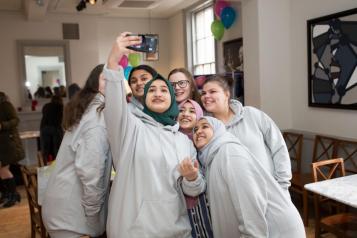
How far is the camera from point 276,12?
4.07m

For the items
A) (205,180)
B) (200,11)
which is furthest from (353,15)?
(200,11)

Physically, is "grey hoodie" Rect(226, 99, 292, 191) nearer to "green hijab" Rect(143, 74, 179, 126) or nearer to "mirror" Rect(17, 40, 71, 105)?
"green hijab" Rect(143, 74, 179, 126)

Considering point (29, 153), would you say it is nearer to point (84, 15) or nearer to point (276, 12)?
point (84, 15)

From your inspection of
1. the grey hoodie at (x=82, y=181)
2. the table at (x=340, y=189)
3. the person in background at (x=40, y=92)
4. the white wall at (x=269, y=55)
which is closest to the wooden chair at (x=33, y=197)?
the grey hoodie at (x=82, y=181)

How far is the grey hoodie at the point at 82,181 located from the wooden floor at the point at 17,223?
83.0 inches

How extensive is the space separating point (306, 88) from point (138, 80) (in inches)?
111

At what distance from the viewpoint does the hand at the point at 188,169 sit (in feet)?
4.22

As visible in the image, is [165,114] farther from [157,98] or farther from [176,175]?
[176,175]

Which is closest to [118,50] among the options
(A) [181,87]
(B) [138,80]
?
(B) [138,80]

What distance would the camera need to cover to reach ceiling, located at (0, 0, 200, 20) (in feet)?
18.7

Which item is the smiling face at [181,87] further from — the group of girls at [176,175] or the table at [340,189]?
the table at [340,189]

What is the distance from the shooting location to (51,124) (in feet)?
17.0

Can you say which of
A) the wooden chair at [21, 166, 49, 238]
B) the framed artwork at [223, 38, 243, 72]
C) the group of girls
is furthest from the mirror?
the group of girls

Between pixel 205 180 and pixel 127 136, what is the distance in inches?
13.7
